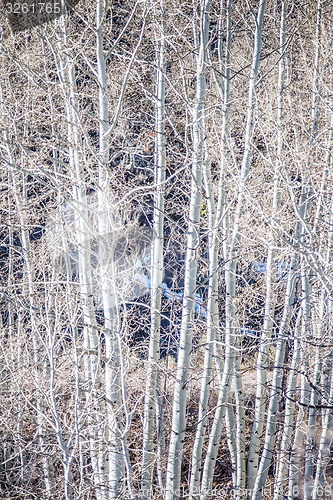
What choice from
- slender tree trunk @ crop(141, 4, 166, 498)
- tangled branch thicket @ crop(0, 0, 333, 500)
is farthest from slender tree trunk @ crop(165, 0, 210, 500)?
slender tree trunk @ crop(141, 4, 166, 498)

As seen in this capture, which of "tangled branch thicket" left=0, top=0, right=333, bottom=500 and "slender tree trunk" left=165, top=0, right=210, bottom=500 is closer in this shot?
"tangled branch thicket" left=0, top=0, right=333, bottom=500

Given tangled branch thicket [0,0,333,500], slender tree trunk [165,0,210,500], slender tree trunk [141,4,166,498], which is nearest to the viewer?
tangled branch thicket [0,0,333,500]

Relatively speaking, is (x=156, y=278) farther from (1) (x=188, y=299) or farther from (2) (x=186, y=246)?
(1) (x=188, y=299)

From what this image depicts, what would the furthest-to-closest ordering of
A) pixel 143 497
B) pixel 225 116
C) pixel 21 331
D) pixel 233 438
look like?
pixel 21 331 → pixel 233 438 → pixel 143 497 → pixel 225 116

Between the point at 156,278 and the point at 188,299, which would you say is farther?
the point at 156,278

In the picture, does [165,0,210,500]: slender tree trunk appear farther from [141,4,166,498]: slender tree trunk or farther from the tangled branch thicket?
[141,4,166,498]: slender tree trunk

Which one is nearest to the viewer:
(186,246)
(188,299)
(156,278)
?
(188,299)

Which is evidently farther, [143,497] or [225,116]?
[143,497]

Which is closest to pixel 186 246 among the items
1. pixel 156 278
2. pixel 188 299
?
pixel 156 278

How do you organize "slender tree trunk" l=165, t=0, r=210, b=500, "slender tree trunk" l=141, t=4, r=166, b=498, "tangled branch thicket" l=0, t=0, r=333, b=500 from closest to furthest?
"tangled branch thicket" l=0, t=0, r=333, b=500, "slender tree trunk" l=165, t=0, r=210, b=500, "slender tree trunk" l=141, t=4, r=166, b=498

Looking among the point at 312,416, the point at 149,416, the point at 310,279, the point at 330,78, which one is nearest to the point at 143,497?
the point at 149,416

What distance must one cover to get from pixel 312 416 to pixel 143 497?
3060 mm

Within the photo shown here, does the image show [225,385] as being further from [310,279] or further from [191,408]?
[191,408]

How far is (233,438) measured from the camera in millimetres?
8453
